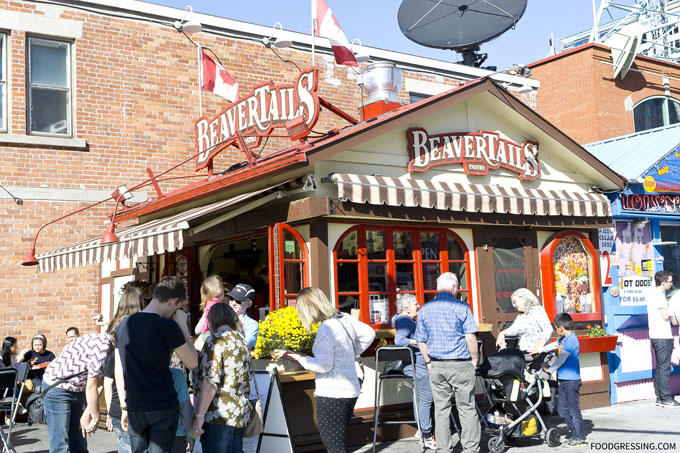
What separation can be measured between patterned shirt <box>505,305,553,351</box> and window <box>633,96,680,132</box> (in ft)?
48.7

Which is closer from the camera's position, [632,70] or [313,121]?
[313,121]

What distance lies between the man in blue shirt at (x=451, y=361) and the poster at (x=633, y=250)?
16.9 feet

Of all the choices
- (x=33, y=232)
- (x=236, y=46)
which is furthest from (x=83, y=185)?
(x=236, y=46)

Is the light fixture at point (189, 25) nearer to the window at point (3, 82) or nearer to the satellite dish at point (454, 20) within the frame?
the window at point (3, 82)

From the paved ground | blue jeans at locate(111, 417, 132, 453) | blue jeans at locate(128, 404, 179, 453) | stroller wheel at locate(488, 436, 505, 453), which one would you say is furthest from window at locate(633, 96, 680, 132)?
blue jeans at locate(128, 404, 179, 453)

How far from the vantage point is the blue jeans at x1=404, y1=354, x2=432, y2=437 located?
8.27 metres

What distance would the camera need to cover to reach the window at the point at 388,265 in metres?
9.04

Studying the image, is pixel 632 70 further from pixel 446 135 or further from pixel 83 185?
pixel 83 185

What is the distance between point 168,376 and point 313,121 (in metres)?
4.26

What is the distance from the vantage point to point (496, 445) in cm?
789

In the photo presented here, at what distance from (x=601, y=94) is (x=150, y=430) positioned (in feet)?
61.3

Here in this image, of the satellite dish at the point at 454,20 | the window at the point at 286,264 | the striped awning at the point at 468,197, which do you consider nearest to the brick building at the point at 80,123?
the window at the point at 286,264

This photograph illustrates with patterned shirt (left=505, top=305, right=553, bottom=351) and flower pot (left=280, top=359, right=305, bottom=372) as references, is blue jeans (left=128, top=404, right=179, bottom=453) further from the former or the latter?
patterned shirt (left=505, top=305, right=553, bottom=351)

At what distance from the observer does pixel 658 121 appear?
875 inches
